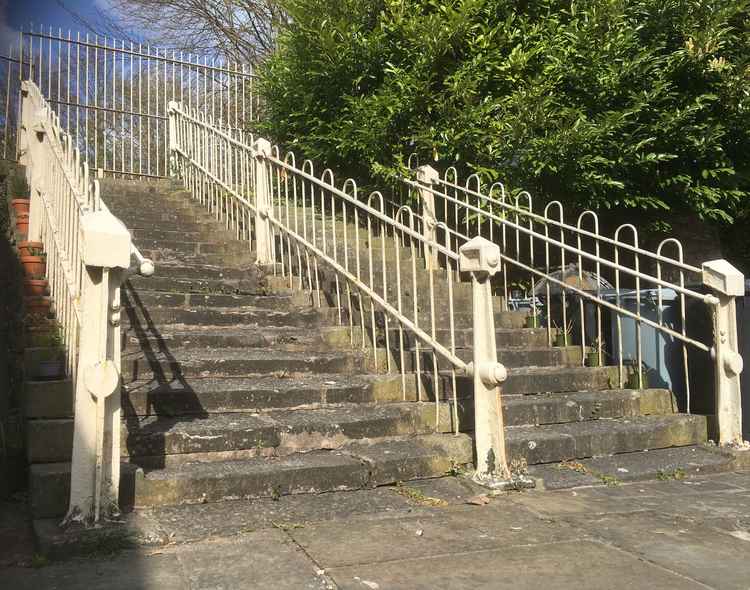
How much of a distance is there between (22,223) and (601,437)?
17.6 ft

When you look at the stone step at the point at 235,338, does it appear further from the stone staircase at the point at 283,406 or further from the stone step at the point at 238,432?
the stone step at the point at 238,432

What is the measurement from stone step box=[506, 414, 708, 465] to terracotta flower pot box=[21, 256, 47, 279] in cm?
393

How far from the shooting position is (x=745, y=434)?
486 centimetres

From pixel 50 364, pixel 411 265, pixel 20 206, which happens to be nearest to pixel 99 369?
pixel 50 364

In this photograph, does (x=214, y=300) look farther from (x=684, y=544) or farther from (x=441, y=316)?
(x=684, y=544)

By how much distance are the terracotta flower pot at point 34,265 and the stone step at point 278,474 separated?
280cm

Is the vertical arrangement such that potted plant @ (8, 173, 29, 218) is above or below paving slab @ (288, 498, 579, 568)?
above

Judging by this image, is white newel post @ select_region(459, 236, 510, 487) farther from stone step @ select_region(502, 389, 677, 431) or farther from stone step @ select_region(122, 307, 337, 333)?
stone step @ select_region(122, 307, 337, 333)

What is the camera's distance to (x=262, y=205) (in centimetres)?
659

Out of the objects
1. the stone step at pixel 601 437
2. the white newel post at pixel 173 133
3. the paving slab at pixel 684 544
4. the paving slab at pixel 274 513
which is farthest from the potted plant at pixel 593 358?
the white newel post at pixel 173 133

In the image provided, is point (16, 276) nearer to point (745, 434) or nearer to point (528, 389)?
point (528, 389)

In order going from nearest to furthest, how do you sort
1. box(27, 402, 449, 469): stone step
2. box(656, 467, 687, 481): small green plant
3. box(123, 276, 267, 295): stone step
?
box(27, 402, 449, 469): stone step
box(656, 467, 687, 481): small green plant
box(123, 276, 267, 295): stone step

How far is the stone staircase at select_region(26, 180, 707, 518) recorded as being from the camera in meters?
3.48

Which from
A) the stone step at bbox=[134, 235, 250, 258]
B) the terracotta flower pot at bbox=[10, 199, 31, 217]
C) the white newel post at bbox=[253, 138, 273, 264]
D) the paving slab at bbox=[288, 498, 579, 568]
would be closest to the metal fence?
the terracotta flower pot at bbox=[10, 199, 31, 217]
